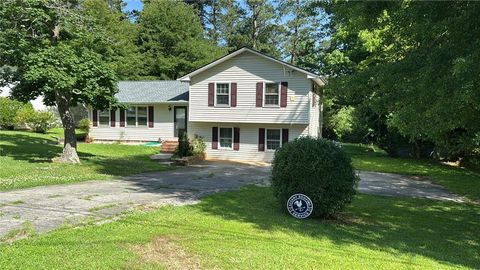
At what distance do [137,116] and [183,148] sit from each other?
24.9 ft

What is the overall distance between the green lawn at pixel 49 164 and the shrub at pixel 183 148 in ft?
5.13

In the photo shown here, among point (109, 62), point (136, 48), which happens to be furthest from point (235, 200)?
point (136, 48)

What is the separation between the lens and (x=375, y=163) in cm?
2206

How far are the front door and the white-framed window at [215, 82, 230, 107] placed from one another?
4206mm

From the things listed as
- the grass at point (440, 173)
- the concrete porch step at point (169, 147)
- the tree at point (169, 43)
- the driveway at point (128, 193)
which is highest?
the tree at point (169, 43)

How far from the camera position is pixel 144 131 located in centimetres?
2681

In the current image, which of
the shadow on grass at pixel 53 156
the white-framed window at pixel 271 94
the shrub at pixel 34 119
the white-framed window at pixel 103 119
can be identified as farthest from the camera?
the shrub at pixel 34 119

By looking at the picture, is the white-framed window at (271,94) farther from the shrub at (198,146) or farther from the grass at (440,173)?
the grass at (440,173)

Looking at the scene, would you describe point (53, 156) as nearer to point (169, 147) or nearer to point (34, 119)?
point (169, 147)

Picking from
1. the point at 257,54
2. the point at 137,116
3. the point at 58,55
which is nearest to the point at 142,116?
the point at 137,116

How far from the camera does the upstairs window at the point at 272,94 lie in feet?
71.1

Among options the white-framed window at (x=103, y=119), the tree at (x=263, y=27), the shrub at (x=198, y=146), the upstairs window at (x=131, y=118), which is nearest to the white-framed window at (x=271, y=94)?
the shrub at (x=198, y=146)

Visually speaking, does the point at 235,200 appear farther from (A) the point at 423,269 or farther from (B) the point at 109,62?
(B) the point at 109,62

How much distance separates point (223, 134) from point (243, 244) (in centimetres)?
1751
